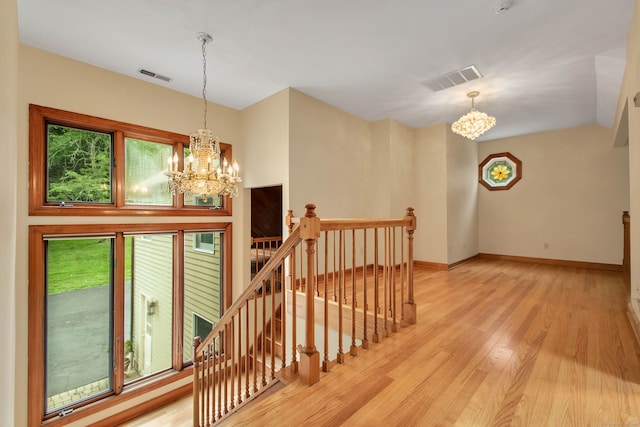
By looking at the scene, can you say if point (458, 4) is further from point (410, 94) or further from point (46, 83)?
point (46, 83)

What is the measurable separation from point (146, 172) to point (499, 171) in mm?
7452

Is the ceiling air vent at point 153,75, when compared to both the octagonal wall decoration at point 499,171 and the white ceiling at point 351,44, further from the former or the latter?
the octagonal wall decoration at point 499,171

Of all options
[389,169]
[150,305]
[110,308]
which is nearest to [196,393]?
[110,308]

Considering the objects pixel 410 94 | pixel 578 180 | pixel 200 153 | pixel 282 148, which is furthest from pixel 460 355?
pixel 578 180

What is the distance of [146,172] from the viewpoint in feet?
13.2

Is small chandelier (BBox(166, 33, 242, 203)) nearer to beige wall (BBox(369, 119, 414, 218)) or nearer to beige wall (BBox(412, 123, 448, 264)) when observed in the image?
beige wall (BBox(369, 119, 414, 218))

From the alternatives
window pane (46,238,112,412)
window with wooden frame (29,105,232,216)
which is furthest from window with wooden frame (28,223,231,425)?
window with wooden frame (29,105,232,216)

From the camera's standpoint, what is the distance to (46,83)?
3.14m

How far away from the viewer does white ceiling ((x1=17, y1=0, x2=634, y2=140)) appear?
2.53 m

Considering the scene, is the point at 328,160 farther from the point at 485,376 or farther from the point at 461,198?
the point at 485,376

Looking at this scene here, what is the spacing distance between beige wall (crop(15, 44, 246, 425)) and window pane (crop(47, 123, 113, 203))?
27 cm

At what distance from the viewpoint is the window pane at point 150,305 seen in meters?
Answer: 3.92

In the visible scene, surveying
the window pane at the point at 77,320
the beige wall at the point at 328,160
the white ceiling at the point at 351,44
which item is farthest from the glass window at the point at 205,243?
the white ceiling at the point at 351,44

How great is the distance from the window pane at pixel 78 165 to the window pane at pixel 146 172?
0.75 feet
